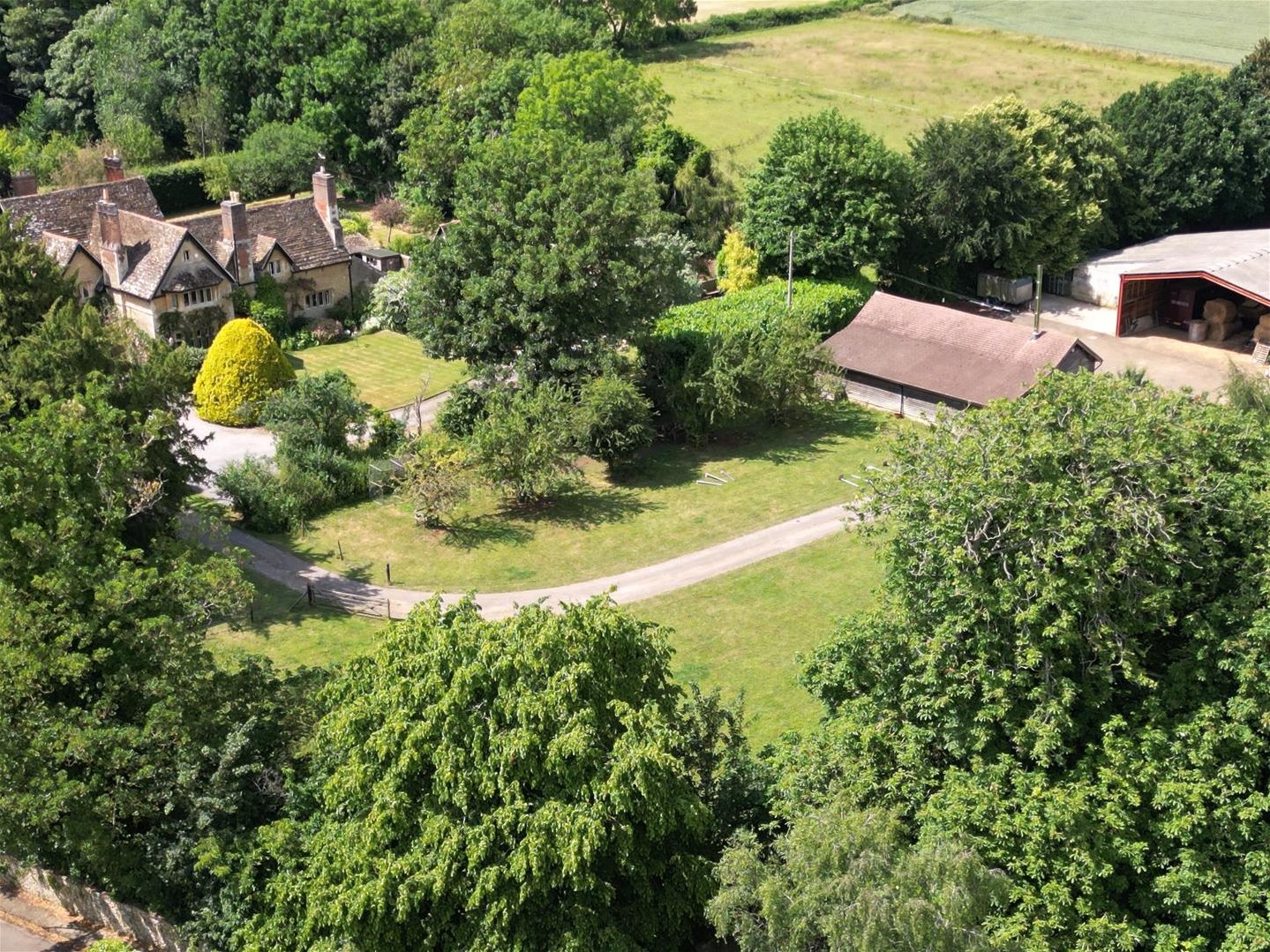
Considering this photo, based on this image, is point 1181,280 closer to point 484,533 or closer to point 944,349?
point 944,349

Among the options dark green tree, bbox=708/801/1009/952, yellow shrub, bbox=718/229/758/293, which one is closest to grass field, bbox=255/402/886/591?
yellow shrub, bbox=718/229/758/293

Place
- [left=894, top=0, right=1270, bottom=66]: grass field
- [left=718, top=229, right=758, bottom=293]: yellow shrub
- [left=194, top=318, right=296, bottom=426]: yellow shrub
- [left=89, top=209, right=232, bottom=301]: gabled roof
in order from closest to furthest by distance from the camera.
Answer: [left=194, top=318, right=296, bottom=426]: yellow shrub, [left=89, top=209, right=232, bottom=301]: gabled roof, [left=718, top=229, right=758, bottom=293]: yellow shrub, [left=894, top=0, right=1270, bottom=66]: grass field

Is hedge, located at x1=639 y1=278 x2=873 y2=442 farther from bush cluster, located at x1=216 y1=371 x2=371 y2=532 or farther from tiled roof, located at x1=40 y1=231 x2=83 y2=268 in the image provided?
tiled roof, located at x1=40 y1=231 x2=83 y2=268

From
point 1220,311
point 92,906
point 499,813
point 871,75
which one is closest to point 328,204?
point 1220,311

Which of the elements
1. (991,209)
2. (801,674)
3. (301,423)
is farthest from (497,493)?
(991,209)

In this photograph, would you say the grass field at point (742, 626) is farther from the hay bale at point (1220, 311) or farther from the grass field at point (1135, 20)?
the grass field at point (1135, 20)
